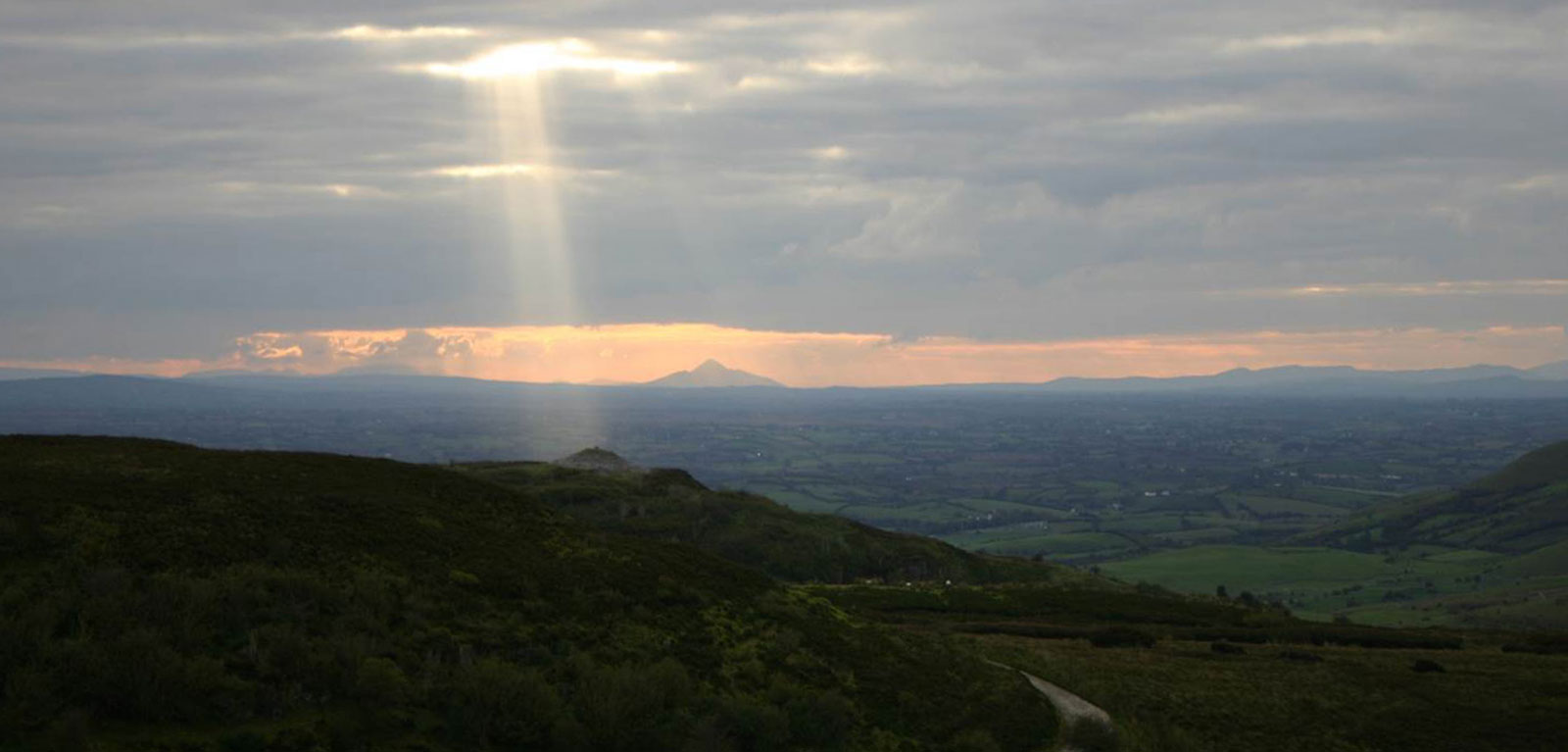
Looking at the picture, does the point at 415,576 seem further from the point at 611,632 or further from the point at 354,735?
the point at 354,735

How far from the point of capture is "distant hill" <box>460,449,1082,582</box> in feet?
279

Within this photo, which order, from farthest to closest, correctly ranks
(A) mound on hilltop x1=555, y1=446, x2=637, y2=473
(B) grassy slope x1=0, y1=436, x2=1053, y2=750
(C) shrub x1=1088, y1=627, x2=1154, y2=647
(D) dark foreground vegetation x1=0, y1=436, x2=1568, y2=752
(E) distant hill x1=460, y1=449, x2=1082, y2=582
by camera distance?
(A) mound on hilltop x1=555, y1=446, x2=637, y2=473 < (E) distant hill x1=460, y1=449, x2=1082, y2=582 < (C) shrub x1=1088, y1=627, x2=1154, y2=647 < (D) dark foreground vegetation x1=0, y1=436, x2=1568, y2=752 < (B) grassy slope x1=0, y1=436, x2=1053, y2=750

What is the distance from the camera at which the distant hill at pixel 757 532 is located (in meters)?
84.9

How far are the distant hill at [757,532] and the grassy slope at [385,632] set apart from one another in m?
40.3

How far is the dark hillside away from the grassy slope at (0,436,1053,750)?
40.2m

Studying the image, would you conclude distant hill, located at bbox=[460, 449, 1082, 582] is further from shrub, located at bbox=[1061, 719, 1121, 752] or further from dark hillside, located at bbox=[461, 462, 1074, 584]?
shrub, located at bbox=[1061, 719, 1121, 752]

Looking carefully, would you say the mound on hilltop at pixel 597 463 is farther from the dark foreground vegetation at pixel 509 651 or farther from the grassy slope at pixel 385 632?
the grassy slope at pixel 385 632

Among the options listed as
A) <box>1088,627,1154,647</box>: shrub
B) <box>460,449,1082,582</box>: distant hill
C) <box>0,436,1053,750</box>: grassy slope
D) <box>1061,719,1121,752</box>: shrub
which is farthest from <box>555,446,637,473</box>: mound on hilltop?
<box>1061,719,1121,752</box>: shrub

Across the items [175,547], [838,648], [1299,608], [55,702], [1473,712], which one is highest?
[175,547]

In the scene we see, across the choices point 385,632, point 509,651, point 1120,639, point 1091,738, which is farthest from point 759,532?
point 385,632

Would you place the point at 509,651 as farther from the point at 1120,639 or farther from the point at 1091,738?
the point at 1120,639

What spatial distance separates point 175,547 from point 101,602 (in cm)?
452

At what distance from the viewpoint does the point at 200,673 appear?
2475cm

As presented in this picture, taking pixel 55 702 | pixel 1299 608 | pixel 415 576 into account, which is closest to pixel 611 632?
pixel 415 576
